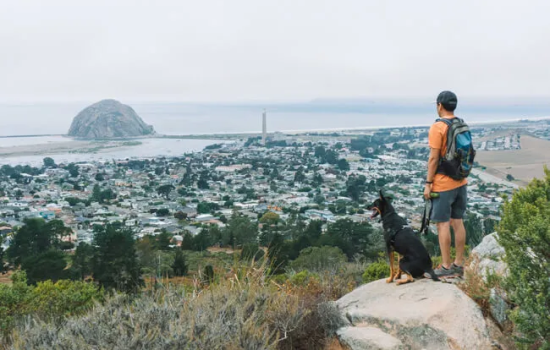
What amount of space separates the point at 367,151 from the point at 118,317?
54431 mm

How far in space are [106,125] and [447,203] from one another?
264 feet

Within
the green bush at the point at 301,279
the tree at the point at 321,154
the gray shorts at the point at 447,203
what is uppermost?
the gray shorts at the point at 447,203

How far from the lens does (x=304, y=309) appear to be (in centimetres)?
292

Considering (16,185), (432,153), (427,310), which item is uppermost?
(432,153)

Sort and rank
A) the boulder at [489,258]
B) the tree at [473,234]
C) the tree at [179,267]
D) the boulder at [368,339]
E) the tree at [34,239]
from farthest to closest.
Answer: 1. the tree at [34,239]
2. the tree at [179,267]
3. the tree at [473,234]
4. the boulder at [489,258]
5. the boulder at [368,339]

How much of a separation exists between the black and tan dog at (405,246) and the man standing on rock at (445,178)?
0.71 feet

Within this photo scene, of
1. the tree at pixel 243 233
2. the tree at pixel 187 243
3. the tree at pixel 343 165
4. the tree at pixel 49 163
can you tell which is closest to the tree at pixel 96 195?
the tree at pixel 243 233

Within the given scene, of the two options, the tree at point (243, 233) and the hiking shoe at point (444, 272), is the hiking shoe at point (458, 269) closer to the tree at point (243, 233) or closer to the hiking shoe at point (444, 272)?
the hiking shoe at point (444, 272)

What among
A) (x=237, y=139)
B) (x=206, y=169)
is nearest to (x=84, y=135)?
(x=237, y=139)

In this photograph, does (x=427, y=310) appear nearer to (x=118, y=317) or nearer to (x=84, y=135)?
(x=118, y=317)

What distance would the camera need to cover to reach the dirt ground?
97.7ft

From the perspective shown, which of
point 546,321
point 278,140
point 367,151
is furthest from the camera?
point 278,140

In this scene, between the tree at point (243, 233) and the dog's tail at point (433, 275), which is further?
the tree at point (243, 233)

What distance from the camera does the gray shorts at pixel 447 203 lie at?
315 centimetres
